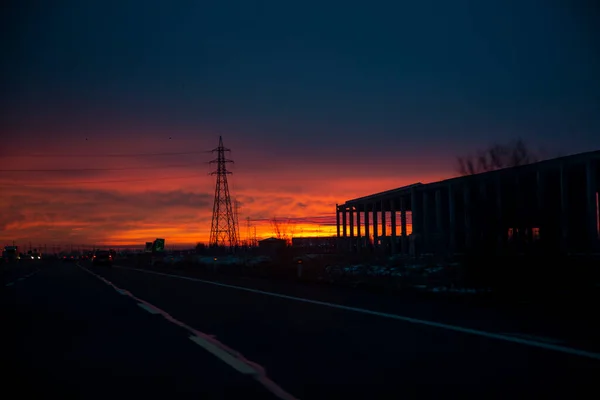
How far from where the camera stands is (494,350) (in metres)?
9.91

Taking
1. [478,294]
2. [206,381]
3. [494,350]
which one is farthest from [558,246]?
[206,381]

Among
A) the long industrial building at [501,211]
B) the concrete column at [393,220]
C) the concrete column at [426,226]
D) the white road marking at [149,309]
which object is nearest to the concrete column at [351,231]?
the long industrial building at [501,211]

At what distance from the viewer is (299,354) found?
32.7ft

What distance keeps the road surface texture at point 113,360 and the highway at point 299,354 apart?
2 cm

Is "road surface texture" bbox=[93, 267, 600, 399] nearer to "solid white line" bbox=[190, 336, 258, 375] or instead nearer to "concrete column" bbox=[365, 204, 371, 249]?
"solid white line" bbox=[190, 336, 258, 375]

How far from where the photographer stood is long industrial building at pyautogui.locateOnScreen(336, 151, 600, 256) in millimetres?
22250

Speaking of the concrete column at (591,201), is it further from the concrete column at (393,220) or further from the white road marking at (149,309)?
the white road marking at (149,309)

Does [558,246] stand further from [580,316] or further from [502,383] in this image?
[502,383]

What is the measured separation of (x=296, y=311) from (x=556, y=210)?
10.8 meters

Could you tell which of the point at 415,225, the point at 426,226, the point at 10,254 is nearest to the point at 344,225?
the point at 415,225

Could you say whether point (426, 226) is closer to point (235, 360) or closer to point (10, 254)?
point (235, 360)

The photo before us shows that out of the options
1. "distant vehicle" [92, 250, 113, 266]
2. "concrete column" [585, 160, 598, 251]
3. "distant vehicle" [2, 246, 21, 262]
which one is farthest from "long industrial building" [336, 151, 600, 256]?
"distant vehicle" [2, 246, 21, 262]

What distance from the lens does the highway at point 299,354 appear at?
304 inches

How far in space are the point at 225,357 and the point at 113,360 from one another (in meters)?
1.69
